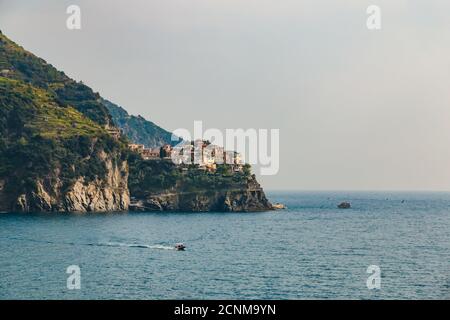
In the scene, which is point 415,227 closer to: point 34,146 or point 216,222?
point 216,222

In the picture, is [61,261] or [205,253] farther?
[205,253]

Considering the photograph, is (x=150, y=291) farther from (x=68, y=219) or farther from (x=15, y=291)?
(x=68, y=219)

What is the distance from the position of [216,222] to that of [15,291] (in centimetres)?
10362

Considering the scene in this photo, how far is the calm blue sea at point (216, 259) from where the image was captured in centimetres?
7412

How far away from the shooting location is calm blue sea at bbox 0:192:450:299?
2918 inches

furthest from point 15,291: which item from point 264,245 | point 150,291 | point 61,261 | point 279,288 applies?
point 264,245

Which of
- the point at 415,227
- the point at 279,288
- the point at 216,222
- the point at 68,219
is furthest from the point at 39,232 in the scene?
the point at 415,227

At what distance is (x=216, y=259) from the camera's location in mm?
100438

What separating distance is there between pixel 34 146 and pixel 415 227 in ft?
366
